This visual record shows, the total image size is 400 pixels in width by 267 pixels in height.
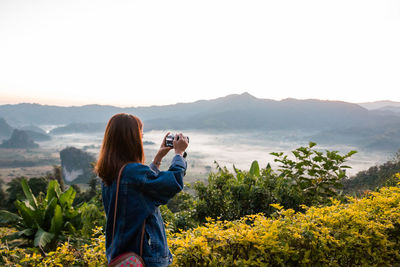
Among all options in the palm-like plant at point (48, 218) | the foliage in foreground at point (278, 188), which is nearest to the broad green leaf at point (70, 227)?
the palm-like plant at point (48, 218)

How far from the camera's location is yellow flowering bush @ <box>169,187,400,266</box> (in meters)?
1.58

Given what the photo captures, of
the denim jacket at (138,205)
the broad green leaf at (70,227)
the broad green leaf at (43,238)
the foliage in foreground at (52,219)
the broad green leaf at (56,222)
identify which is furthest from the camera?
the broad green leaf at (70,227)

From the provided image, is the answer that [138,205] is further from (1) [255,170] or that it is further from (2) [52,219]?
(2) [52,219]

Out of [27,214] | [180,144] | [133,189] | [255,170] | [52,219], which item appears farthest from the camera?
[27,214]

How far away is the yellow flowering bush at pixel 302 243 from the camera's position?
1580 mm

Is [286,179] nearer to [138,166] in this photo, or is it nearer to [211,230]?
[211,230]

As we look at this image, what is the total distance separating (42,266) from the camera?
1.86m

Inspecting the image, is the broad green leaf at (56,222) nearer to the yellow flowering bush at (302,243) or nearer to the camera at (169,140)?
the yellow flowering bush at (302,243)

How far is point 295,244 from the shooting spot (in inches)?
66.6

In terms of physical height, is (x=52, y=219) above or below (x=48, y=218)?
above

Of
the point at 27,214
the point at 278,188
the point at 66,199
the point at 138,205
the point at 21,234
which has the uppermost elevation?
the point at 138,205

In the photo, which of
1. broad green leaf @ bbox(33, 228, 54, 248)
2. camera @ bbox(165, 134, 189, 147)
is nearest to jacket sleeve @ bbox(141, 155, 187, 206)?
camera @ bbox(165, 134, 189, 147)

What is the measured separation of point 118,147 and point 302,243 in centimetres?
136

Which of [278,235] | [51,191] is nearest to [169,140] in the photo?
[278,235]
